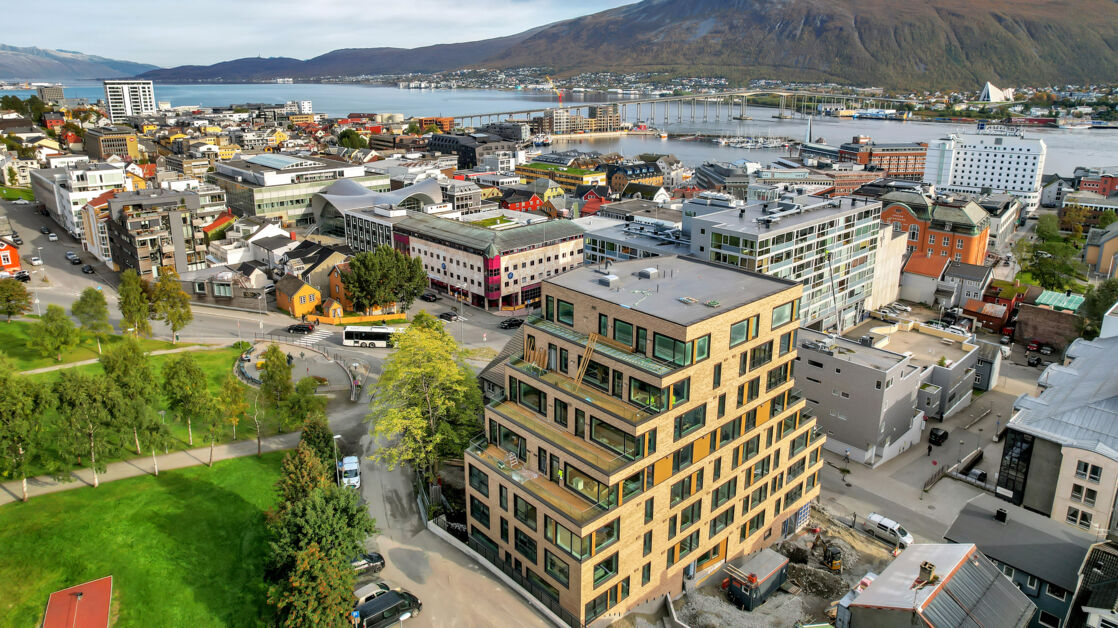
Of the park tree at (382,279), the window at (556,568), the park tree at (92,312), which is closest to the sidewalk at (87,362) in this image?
the park tree at (92,312)

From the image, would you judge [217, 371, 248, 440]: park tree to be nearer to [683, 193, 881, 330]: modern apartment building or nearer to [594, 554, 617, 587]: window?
[594, 554, 617, 587]: window

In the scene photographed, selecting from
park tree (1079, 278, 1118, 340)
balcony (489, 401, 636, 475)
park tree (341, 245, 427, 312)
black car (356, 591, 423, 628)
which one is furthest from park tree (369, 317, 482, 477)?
park tree (1079, 278, 1118, 340)

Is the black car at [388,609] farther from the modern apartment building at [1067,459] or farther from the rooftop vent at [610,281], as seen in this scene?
the modern apartment building at [1067,459]

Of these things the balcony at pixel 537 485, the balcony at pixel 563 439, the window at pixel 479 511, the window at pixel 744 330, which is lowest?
the window at pixel 479 511

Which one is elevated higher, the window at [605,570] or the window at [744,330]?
the window at [744,330]

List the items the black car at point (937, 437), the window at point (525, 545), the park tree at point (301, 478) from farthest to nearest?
the black car at point (937, 437), the park tree at point (301, 478), the window at point (525, 545)

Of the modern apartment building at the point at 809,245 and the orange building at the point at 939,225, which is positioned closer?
the modern apartment building at the point at 809,245

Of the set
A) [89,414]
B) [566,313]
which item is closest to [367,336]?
[89,414]
